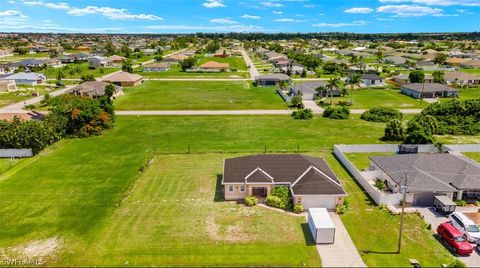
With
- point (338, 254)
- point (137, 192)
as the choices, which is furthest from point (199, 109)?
point (338, 254)

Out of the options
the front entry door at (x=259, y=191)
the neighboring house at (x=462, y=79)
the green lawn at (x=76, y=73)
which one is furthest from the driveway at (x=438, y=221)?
the green lawn at (x=76, y=73)

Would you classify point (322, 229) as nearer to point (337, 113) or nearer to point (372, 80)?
point (337, 113)

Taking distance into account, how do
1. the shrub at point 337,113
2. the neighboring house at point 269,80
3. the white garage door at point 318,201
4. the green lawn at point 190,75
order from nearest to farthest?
the white garage door at point 318,201, the shrub at point 337,113, the neighboring house at point 269,80, the green lawn at point 190,75

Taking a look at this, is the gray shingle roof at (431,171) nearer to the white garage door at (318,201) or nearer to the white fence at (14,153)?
the white garage door at (318,201)

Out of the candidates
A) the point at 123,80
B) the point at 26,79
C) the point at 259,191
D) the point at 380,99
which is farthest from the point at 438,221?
the point at 26,79

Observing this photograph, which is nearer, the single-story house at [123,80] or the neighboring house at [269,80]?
the single-story house at [123,80]

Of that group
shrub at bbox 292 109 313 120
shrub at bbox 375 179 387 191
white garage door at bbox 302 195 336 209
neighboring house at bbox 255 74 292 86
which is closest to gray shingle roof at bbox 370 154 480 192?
shrub at bbox 375 179 387 191

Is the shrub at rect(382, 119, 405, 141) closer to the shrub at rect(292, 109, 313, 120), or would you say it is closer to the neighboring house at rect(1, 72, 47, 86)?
the shrub at rect(292, 109, 313, 120)

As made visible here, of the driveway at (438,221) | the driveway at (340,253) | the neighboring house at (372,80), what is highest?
the neighboring house at (372,80)
